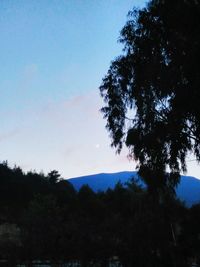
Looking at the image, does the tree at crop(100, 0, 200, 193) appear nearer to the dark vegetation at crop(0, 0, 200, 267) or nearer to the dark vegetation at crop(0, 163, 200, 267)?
the dark vegetation at crop(0, 0, 200, 267)

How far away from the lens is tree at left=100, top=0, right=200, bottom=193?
14883 millimetres

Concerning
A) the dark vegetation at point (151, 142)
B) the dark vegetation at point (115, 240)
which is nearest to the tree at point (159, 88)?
the dark vegetation at point (151, 142)

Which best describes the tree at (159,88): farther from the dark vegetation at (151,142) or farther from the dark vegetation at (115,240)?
the dark vegetation at (115,240)

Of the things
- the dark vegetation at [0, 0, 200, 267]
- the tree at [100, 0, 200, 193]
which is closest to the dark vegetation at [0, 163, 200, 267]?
the dark vegetation at [0, 0, 200, 267]

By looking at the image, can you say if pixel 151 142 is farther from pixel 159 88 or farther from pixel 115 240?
pixel 115 240

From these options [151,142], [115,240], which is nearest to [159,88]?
[151,142]

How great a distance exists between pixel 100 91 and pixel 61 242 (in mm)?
8879

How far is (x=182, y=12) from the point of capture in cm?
1488

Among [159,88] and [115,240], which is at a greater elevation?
[159,88]

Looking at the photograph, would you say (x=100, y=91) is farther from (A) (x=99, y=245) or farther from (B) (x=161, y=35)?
(A) (x=99, y=245)

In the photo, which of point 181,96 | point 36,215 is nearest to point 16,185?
point 36,215

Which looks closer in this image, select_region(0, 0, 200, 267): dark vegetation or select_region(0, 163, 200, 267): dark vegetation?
select_region(0, 0, 200, 267): dark vegetation

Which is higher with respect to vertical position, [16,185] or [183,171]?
[16,185]

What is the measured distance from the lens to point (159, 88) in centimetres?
1614
